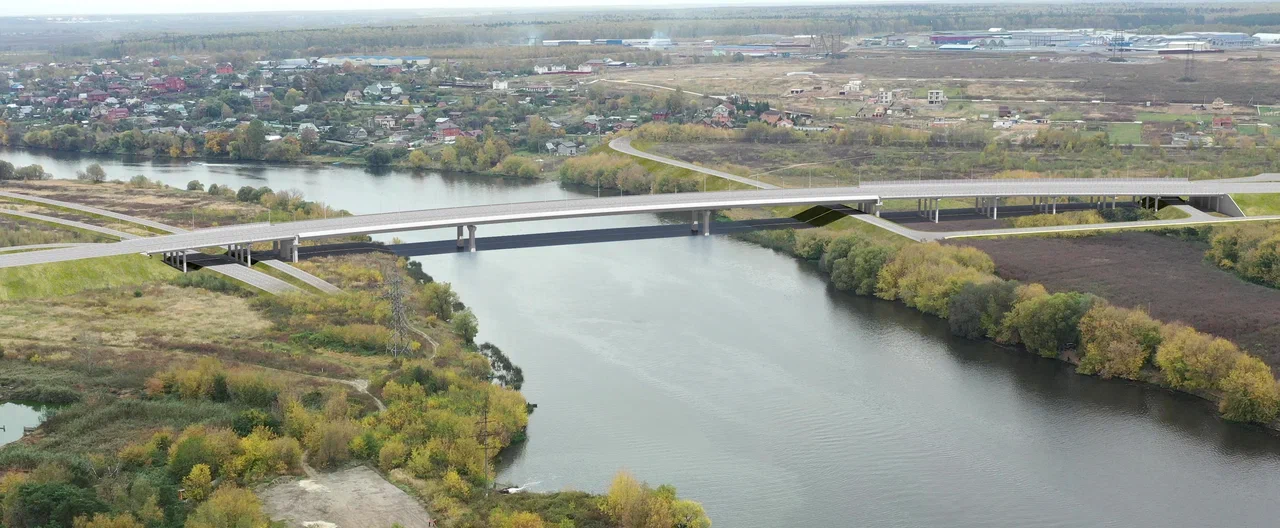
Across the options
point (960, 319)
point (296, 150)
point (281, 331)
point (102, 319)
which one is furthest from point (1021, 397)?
point (296, 150)

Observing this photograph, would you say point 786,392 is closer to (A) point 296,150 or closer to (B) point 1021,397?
(B) point 1021,397

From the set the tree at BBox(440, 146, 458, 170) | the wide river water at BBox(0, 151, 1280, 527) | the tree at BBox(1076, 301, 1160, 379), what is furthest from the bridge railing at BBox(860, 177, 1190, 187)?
the tree at BBox(440, 146, 458, 170)

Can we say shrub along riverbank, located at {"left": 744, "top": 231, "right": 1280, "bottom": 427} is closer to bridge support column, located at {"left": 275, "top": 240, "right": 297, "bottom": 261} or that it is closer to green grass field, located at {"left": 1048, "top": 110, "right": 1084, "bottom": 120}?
bridge support column, located at {"left": 275, "top": 240, "right": 297, "bottom": 261}

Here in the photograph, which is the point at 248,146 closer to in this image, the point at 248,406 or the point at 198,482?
the point at 248,406

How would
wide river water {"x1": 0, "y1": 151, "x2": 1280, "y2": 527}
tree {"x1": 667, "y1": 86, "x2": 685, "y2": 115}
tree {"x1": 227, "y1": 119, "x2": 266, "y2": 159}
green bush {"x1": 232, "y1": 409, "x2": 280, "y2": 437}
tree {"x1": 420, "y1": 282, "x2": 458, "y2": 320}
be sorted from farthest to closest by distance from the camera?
tree {"x1": 667, "y1": 86, "x2": 685, "y2": 115}, tree {"x1": 227, "y1": 119, "x2": 266, "y2": 159}, tree {"x1": 420, "y1": 282, "x2": 458, "y2": 320}, green bush {"x1": 232, "y1": 409, "x2": 280, "y2": 437}, wide river water {"x1": 0, "y1": 151, "x2": 1280, "y2": 527}

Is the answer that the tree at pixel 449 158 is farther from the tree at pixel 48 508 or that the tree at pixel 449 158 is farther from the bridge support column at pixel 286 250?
the tree at pixel 48 508
